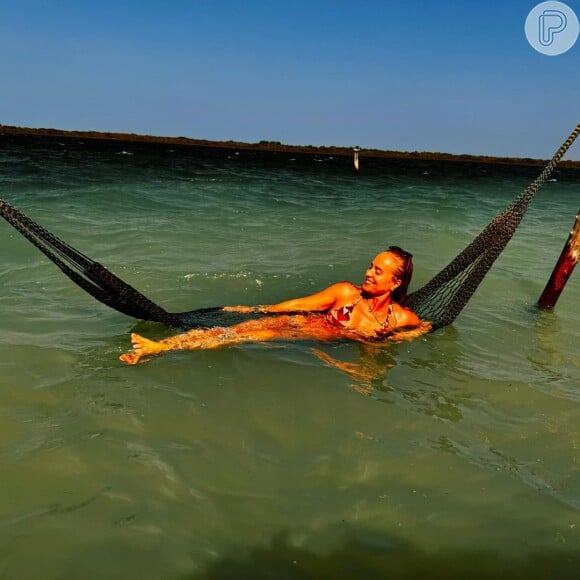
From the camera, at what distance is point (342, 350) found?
15.9ft

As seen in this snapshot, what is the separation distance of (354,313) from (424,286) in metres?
1.03

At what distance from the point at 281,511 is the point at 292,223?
1039cm

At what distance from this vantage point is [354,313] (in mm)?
5117

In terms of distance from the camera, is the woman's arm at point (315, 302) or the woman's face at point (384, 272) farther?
the woman's arm at point (315, 302)

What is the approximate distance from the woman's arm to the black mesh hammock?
12.4 inches

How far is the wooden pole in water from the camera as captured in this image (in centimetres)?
649

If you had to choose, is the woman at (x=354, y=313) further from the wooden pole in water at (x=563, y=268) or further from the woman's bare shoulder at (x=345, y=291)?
the wooden pole in water at (x=563, y=268)

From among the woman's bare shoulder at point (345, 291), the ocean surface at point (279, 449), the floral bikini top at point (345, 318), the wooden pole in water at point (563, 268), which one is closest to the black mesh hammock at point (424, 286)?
the ocean surface at point (279, 449)

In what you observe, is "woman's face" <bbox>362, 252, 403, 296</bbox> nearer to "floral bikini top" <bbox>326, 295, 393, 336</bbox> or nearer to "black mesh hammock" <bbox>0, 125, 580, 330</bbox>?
Answer: "floral bikini top" <bbox>326, 295, 393, 336</bbox>

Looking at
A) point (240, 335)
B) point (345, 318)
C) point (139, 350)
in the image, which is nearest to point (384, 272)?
A: point (345, 318)

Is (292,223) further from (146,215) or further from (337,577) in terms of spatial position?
(337,577)

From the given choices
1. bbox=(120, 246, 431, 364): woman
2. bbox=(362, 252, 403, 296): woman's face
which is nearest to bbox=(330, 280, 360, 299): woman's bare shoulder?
bbox=(120, 246, 431, 364): woman

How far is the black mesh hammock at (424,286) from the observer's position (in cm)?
423

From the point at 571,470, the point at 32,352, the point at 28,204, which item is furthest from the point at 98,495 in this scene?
the point at 28,204
